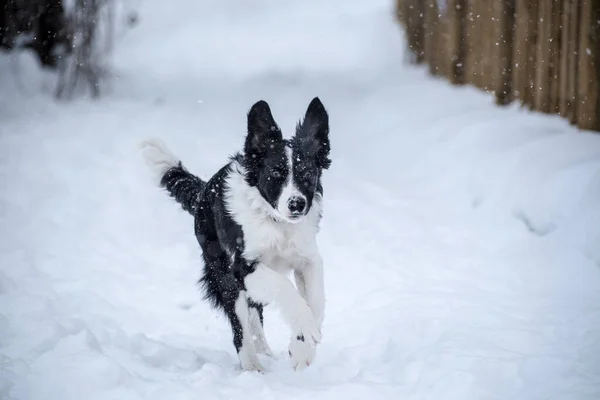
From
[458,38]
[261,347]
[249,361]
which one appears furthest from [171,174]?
[458,38]

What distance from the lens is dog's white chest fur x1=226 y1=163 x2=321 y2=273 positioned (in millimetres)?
4105

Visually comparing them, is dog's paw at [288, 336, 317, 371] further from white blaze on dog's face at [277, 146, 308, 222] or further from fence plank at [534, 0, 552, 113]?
fence plank at [534, 0, 552, 113]

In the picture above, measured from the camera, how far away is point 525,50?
7.45m

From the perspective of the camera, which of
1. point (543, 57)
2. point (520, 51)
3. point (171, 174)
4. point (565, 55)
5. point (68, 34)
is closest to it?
point (171, 174)

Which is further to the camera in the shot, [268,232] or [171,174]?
[171,174]

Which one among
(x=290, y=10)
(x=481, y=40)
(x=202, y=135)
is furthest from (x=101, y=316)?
(x=290, y=10)

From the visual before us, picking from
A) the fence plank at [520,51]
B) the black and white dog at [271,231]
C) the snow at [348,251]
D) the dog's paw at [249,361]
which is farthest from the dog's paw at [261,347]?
the fence plank at [520,51]

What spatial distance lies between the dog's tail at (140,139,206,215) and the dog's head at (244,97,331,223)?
92cm

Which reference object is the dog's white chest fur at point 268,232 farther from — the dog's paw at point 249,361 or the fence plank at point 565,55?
the fence plank at point 565,55

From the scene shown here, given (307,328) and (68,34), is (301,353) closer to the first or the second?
(307,328)

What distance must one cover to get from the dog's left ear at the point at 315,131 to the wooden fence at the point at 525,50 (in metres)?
3.18

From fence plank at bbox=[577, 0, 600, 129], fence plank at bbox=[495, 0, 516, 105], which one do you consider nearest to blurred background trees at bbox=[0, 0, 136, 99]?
fence plank at bbox=[495, 0, 516, 105]

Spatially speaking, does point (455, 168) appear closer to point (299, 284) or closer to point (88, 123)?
point (299, 284)

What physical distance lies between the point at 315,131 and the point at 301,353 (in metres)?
1.47
